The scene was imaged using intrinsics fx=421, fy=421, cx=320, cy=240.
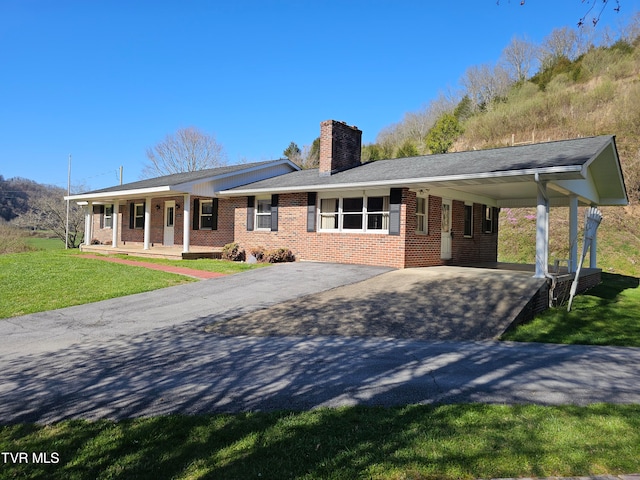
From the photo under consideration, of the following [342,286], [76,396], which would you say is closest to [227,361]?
[76,396]

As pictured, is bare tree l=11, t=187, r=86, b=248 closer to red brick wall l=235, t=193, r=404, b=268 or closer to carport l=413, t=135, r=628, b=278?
red brick wall l=235, t=193, r=404, b=268

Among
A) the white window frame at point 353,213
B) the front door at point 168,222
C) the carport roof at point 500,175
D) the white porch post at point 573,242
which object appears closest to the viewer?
the carport roof at point 500,175

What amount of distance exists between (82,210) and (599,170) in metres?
39.8

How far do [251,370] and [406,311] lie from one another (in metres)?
4.18

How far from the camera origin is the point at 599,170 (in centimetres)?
1402

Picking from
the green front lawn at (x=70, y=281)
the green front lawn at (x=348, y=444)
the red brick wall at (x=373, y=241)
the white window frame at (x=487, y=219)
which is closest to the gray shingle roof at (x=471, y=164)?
the red brick wall at (x=373, y=241)

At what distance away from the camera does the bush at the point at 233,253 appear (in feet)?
57.5

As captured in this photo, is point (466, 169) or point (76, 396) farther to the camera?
point (466, 169)

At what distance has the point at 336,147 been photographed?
1669 centimetres

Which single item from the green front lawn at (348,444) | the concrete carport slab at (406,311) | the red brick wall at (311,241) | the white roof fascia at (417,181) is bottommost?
the green front lawn at (348,444)

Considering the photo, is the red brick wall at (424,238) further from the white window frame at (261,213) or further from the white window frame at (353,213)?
the white window frame at (261,213)

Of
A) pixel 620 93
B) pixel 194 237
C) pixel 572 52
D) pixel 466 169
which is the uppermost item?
pixel 572 52

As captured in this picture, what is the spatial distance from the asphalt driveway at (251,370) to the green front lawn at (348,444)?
0.26 metres

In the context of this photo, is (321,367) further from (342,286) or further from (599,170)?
(599,170)
